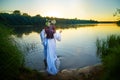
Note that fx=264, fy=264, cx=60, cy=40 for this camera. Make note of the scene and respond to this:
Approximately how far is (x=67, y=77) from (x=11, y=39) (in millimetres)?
1704

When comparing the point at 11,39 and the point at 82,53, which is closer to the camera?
the point at 11,39

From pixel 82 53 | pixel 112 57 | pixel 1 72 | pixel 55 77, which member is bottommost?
pixel 82 53

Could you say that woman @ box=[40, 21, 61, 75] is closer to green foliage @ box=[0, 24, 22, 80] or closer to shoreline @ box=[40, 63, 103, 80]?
shoreline @ box=[40, 63, 103, 80]

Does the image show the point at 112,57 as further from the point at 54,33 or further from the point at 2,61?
the point at 54,33

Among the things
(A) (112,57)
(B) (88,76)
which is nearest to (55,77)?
(B) (88,76)

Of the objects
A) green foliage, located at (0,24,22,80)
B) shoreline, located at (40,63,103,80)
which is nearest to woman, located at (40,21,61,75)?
shoreline, located at (40,63,103,80)

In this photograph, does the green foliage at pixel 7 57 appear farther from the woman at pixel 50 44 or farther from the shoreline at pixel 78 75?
the woman at pixel 50 44

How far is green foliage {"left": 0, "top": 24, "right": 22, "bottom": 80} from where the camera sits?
511cm

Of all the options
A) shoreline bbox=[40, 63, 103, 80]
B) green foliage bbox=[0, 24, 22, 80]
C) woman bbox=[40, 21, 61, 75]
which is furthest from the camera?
woman bbox=[40, 21, 61, 75]

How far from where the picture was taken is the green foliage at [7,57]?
201 inches

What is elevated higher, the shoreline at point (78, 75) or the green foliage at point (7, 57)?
the green foliage at point (7, 57)

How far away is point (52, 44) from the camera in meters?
7.23

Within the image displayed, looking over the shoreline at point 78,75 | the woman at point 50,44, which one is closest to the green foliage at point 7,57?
the shoreline at point 78,75

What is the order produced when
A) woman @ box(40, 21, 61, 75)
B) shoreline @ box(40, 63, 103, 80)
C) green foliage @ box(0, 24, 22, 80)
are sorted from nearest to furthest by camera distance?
green foliage @ box(0, 24, 22, 80), shoreline @ box(40, 63, 103, 80), woman @ box(40, 21, 61, 75)
